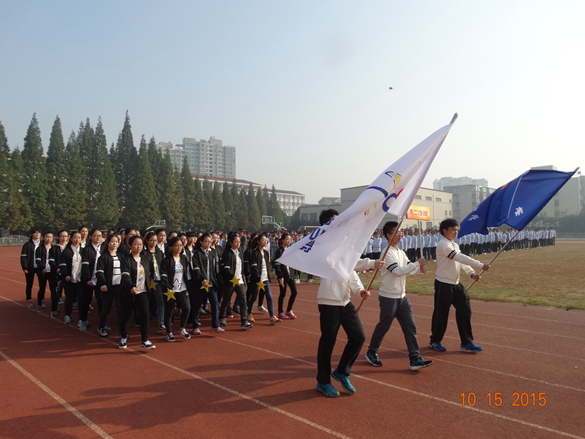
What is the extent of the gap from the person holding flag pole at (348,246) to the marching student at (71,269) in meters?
5.63

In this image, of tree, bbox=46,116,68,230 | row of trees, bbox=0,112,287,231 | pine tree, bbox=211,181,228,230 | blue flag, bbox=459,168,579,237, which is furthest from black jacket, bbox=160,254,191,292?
pine tree, bbox=211,181,228,230

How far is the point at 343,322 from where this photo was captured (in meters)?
4.43

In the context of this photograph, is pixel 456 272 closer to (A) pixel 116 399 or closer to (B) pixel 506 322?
(B) pixel 506 322

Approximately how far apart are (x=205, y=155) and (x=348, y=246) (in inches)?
6568

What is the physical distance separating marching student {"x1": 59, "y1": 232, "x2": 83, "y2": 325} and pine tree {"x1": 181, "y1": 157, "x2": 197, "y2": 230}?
5321cm

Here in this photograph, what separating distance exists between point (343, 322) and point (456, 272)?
2.29 metres

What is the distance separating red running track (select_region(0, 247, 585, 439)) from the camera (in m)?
3.69

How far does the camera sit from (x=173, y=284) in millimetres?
6723

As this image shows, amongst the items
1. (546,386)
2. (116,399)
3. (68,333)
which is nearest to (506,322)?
(546,386)

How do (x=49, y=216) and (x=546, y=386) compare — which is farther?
(x=49, y=216)

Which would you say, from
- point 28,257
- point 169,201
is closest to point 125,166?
point 169,201

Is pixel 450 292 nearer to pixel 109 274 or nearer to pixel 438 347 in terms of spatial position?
pixel 438 347

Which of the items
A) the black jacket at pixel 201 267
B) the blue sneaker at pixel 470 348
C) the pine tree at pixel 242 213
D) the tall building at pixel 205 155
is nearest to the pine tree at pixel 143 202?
the pine tree at pixel 242 213
